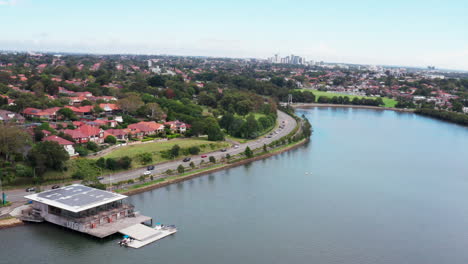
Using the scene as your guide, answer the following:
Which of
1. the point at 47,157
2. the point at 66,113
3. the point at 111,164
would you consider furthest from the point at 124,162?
the point at 66,113

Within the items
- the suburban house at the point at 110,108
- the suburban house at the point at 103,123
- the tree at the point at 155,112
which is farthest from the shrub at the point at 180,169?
the suburban house at the point at 110,108

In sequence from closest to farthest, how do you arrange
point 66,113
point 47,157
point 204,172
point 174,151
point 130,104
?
1. point 47,157
2. point 204,172
3. point 174,151
4. point 66,113
5. point 130,104

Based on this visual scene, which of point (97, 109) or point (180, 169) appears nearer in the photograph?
point (180, 169)

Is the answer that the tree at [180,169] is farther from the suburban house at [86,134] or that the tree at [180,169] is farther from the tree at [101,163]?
the suburban house at [86,134]

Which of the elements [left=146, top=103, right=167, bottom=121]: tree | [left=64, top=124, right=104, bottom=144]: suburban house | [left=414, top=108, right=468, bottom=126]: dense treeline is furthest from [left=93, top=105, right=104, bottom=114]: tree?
[left=414, top=108, right=468, bottom=126]: dense treeline

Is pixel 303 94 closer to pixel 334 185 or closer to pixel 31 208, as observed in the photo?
pixel 334 185

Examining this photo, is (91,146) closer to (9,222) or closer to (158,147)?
(158,147)

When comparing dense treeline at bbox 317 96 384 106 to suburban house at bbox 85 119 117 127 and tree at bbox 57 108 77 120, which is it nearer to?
suburban house at bbox 85 119 117 127
